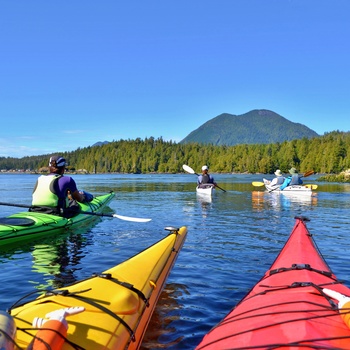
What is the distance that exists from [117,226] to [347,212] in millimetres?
11227

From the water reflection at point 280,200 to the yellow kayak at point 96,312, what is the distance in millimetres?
14813

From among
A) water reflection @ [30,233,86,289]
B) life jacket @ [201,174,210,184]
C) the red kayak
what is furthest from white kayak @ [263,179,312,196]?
the red kayak

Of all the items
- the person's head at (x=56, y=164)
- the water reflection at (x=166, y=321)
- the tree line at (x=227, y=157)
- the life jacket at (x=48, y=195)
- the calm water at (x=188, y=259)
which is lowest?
the water reflection at (x=166, y=321)

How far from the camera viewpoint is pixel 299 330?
3.05 m

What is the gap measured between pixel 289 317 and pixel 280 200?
20718 millimetres

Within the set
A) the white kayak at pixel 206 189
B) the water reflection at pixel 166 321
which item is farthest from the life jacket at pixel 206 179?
the water reflection at pixel 166 321

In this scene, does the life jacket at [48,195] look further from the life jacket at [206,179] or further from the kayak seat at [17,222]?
the life jacket at [206,179]

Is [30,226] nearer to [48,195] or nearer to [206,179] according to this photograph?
[48,195]

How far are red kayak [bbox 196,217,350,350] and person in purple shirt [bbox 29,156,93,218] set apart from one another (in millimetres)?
6600

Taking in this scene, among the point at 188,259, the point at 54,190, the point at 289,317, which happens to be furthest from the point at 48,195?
the point at 289,317

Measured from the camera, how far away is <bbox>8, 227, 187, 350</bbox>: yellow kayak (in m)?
2.99

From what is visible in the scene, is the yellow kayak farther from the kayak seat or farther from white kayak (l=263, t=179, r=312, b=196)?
white kayak (l=263, t=179, r=312, b=196)

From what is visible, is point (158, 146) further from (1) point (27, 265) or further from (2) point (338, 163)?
(1) point (27, 265)

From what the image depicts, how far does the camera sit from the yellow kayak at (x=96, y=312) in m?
2.99
